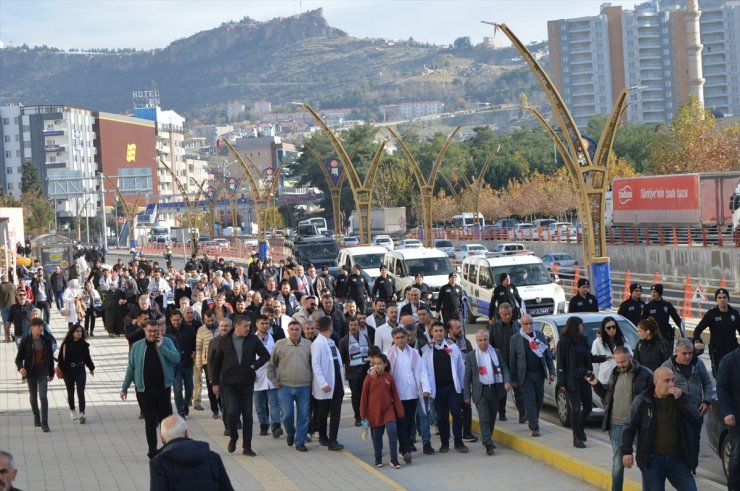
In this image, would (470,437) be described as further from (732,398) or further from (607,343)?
(732,398)

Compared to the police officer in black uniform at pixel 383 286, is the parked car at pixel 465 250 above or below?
below

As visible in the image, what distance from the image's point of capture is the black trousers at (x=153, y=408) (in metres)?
13.4

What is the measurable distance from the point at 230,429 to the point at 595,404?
173 inches

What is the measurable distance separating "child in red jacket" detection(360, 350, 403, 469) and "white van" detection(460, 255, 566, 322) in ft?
50.9

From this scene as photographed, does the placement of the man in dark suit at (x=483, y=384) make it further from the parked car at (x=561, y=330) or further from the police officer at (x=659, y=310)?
the police officer at (x=659, y=310)

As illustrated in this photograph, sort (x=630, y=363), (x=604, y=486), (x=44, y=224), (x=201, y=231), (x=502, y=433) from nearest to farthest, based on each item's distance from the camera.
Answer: (x=630, y=363), (x=604, y=486), (x=502, y=433), (x=44, y=224), (x=201, y=231)

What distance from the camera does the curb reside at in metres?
12.0

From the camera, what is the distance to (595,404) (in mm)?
15305

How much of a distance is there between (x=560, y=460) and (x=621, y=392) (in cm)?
263

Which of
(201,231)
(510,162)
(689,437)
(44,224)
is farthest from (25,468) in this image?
(201,231)

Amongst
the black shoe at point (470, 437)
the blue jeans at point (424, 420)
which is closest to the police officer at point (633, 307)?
the black shoe at point (470, 437)

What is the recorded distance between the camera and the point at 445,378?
46.7 ft

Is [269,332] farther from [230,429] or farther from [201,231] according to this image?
[201,231]

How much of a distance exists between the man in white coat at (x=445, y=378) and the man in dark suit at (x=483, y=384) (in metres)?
0.15
